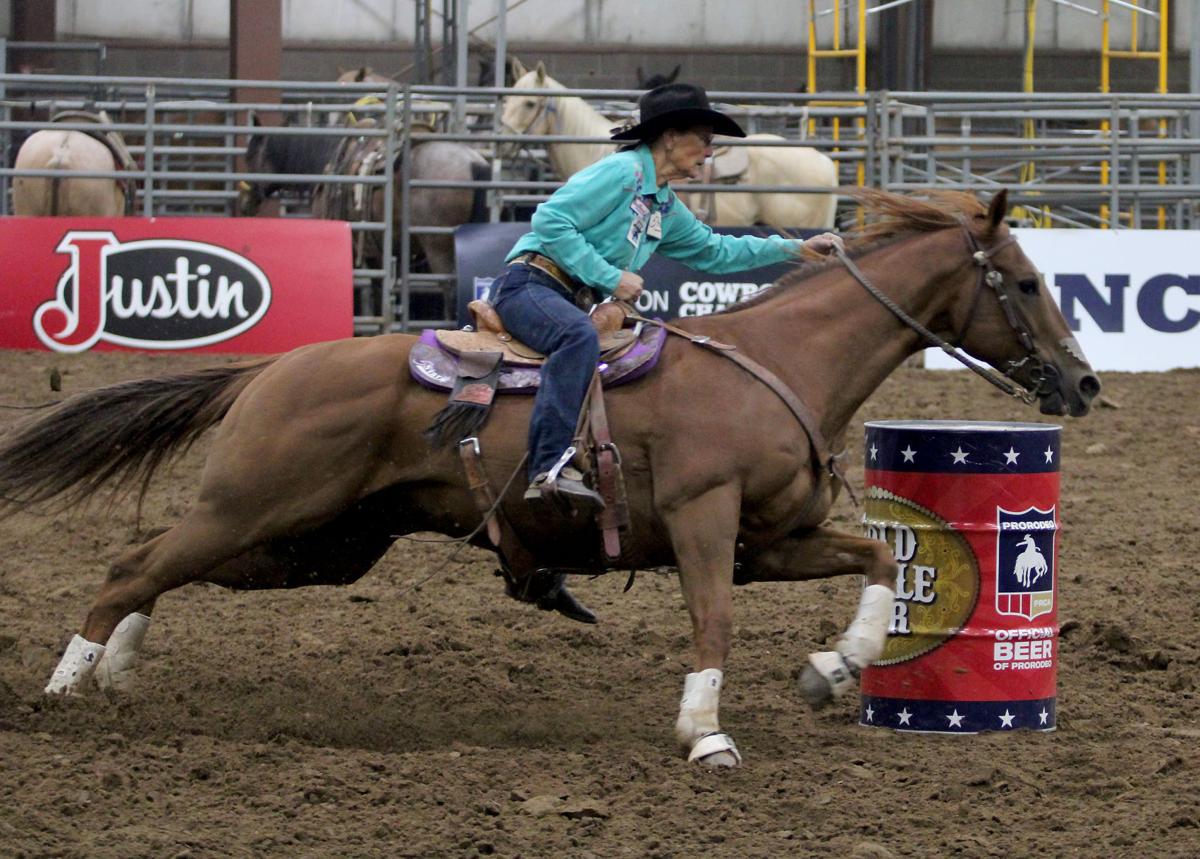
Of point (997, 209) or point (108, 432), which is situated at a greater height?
point (997, 209)

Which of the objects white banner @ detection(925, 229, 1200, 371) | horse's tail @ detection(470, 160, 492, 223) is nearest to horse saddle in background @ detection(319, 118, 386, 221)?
horse's tail @ detection(470, 160, 492, 223)

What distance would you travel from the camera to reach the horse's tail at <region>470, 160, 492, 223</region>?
12.2m

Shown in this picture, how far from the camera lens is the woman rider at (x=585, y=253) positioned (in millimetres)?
4680

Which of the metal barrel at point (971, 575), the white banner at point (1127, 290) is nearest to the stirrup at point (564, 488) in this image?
the metal barrel at point (971, 575)

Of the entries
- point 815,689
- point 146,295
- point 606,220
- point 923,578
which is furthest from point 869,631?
point 146,295

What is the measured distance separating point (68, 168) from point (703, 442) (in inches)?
339

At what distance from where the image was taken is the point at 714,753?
177 inches

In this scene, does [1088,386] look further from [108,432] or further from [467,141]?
[467,141]

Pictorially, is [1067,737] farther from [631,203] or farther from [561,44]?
[561,44]

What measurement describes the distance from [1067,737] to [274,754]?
7.38 feet

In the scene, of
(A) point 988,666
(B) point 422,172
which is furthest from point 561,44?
(A) point 988,666

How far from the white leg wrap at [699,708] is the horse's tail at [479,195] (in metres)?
8.09

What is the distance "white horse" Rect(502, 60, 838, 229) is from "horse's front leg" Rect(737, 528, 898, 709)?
25.8ft

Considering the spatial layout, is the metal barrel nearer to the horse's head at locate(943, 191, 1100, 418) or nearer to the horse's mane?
the horse's head at locate(943, 191, 1100, 418)
